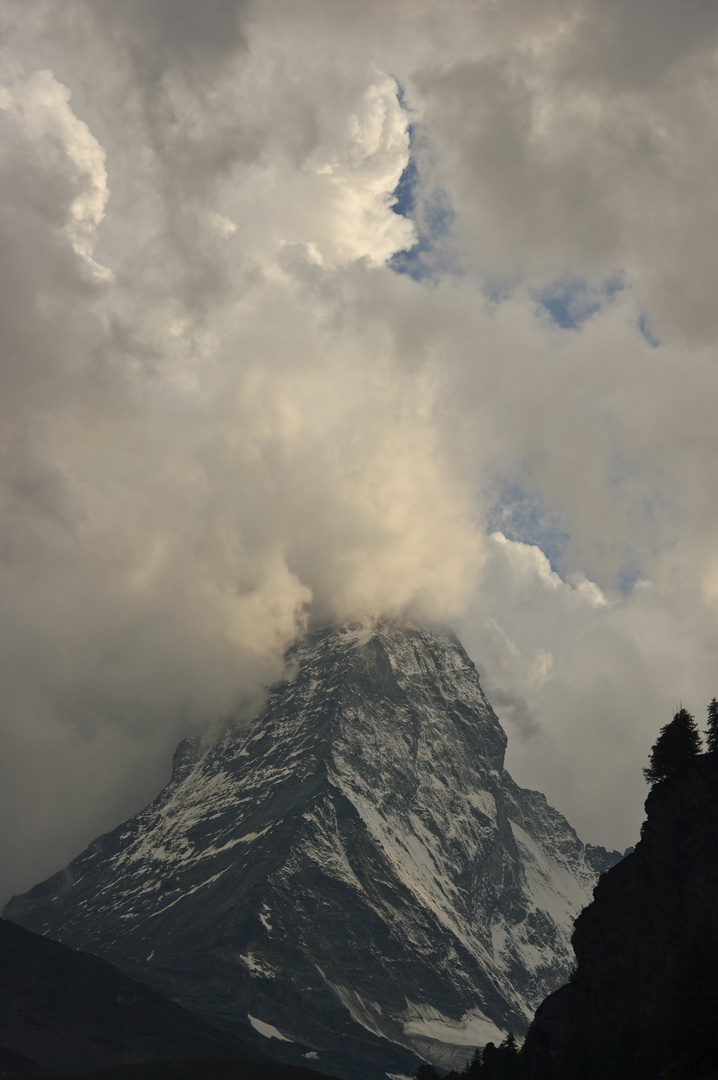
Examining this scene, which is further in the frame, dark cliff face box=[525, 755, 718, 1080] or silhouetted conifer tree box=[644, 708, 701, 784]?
silhouetted conifer tree box=[644, 708, 701, 784]

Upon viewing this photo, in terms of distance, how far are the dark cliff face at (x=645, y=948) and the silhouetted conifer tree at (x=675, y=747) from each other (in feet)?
5.40

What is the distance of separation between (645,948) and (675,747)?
22.5 meters

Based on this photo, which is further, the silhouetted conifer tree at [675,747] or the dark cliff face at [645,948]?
the silhouetted conifer tree at [675,747]

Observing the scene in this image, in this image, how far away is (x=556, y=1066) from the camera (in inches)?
4373

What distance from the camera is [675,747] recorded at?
120 m

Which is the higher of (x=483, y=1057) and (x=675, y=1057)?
(x=483, y=1057)

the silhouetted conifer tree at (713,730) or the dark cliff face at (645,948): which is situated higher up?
the silhouetted conifer tree at (713,730)

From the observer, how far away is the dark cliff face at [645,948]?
89125 mm

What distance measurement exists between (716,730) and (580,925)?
2986 cm

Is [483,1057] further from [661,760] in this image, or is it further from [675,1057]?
[675,1057]

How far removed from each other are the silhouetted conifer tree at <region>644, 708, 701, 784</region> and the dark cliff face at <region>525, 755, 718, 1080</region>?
5.40 ft

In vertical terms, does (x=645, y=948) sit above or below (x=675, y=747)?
below

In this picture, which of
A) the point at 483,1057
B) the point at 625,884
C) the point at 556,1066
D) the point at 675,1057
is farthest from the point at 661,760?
the point at 483,1057

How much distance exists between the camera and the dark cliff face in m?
89.1
